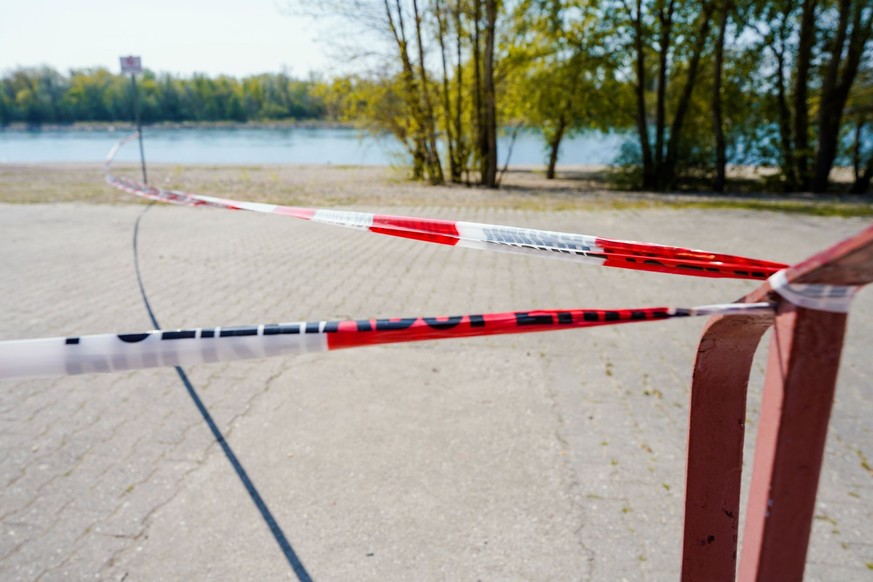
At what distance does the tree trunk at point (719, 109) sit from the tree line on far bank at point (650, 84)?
0.04 metres

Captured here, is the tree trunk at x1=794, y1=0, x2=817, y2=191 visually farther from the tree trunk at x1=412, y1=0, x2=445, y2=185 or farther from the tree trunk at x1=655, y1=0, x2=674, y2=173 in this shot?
the tree trunk at x1=412, y1=0, x2=445, y2=185

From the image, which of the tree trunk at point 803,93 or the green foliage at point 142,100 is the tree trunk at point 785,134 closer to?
the tree trunk at point 803,93

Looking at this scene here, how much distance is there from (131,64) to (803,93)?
725 inches

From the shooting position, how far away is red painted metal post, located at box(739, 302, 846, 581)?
111cm

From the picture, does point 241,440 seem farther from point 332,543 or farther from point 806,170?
point 806,170

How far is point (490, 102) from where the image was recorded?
18.2m

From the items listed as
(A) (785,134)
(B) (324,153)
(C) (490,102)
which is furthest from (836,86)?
(B) (324,153)

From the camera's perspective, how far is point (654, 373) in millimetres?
4695

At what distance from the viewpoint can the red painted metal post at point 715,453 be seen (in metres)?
1.47

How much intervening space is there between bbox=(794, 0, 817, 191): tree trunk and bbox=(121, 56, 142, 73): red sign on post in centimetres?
1781

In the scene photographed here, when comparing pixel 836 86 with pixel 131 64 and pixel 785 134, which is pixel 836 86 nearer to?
pixel 785 134

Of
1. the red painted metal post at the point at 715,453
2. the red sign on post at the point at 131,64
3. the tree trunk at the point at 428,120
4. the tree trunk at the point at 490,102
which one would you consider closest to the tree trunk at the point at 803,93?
the tree trunk at the point at 490,102

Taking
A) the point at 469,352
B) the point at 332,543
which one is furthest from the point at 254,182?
the point at 332,543

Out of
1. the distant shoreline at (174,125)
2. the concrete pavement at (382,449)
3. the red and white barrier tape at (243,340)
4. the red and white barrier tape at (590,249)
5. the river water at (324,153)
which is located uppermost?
the distant shoreline at (174,125)
